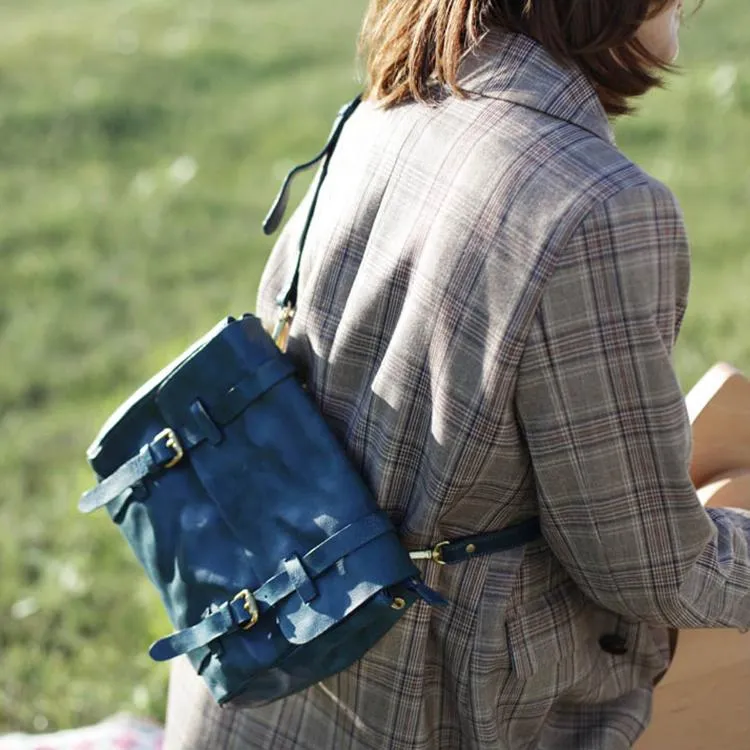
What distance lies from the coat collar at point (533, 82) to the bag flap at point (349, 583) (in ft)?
1.84

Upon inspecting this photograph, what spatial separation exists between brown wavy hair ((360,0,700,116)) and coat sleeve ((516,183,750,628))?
21 cm

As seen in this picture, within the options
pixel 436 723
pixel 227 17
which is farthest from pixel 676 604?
pixel 227 17

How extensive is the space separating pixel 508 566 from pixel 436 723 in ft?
0.84

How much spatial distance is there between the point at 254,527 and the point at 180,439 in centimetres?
16

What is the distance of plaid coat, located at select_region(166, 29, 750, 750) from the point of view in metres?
1.48

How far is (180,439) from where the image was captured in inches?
68.2

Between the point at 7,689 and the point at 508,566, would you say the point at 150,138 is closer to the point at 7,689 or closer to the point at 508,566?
the point at 7,689

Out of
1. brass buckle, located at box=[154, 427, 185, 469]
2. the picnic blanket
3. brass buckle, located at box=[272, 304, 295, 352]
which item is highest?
brass buckle, located at box=[272, 304, 295, 352]

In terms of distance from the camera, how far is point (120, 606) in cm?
348

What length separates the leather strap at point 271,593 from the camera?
1608mm

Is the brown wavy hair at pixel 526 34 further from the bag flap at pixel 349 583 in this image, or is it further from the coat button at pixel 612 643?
the coat button at pixel 612 643

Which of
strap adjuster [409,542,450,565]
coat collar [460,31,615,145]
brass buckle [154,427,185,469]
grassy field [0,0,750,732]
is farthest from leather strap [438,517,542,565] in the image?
grassy field [0,0,750,732]

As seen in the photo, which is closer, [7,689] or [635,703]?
[635,703]

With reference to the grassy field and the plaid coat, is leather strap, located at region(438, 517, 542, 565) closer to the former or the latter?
the plaid coat
